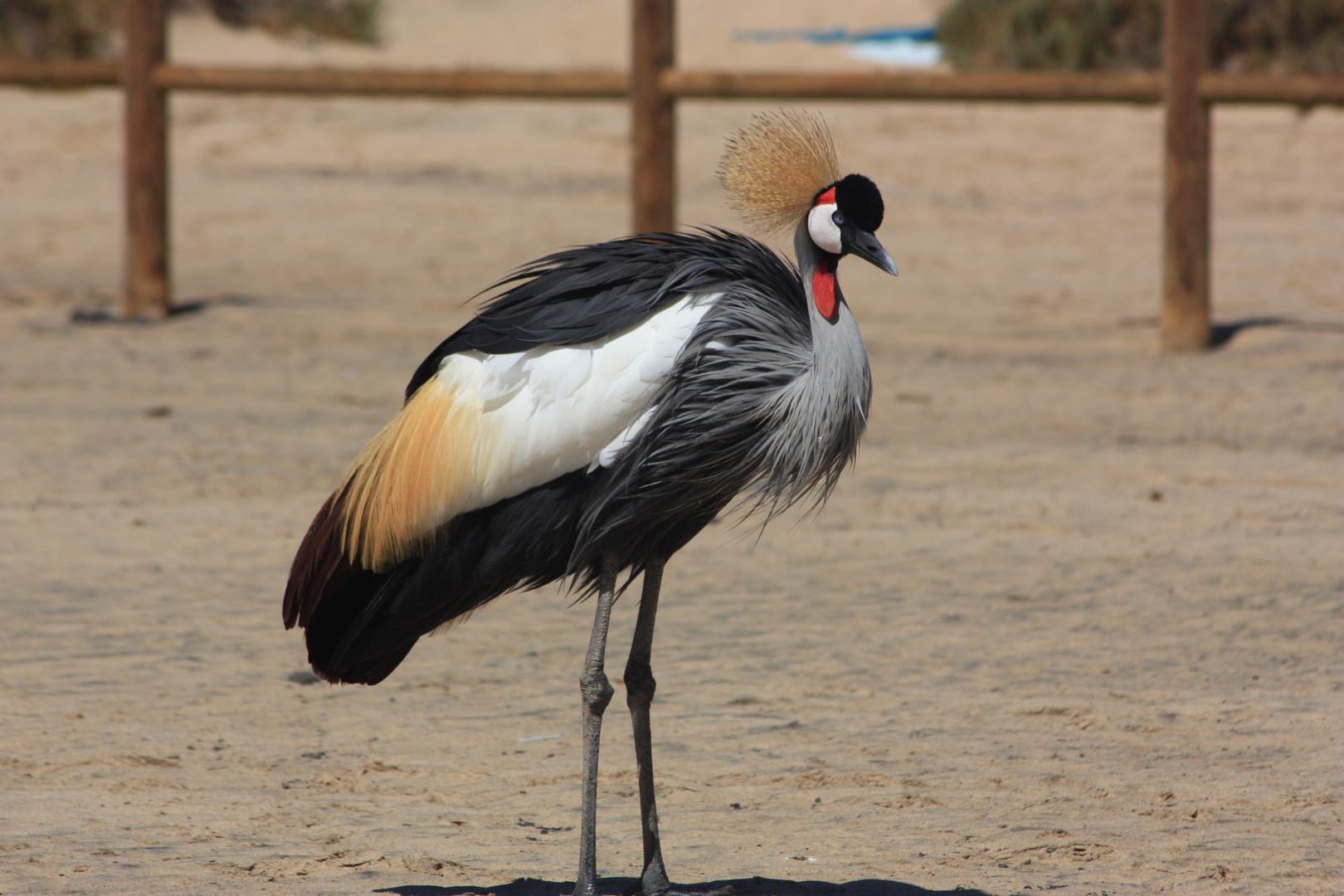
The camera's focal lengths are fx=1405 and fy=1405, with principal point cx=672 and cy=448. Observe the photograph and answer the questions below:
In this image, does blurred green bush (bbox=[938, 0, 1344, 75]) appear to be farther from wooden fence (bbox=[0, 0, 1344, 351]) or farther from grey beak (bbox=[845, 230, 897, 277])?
grey beak (bbox=[845, 230, 897, 277])

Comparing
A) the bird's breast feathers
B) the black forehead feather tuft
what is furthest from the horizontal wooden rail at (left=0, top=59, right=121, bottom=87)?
the black forehead feather tuft

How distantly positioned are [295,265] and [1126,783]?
8.49 metres

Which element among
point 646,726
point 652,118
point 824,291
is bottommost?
point 646,726

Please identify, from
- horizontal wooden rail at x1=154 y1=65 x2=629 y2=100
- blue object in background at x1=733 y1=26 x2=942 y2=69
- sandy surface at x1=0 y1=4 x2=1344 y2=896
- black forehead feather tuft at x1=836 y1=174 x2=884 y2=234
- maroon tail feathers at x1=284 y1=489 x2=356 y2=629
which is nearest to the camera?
black forehead feather tuft at x1=836 y1=174 x2=884 y2=234

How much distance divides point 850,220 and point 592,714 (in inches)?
43.7

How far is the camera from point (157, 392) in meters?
7.06

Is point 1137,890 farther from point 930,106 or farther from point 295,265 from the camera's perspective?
point 930,106

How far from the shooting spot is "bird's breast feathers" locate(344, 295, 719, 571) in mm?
2650

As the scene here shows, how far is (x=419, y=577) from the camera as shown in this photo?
2803mm

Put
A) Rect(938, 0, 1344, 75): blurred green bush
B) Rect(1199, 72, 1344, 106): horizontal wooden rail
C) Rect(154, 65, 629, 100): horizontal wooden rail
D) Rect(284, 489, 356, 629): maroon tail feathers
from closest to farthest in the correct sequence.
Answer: Rect(284, 489, 356, 629): maroon tail feathers, Rect(1199, 72, 1344, 106): horizontal wooden rail, Rect(154, 65, 629, 100): horizontal wooden rail, Rect(938, 0, 1344, 75): blurred green bush

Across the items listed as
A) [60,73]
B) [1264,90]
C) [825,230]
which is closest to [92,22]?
[60,73]

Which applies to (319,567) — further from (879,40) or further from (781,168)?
(879,40)

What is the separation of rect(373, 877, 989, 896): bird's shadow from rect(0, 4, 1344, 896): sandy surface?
0.6 inches

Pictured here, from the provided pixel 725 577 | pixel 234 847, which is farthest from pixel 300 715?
pixel 725 577
